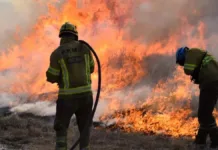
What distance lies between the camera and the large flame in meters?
10.7

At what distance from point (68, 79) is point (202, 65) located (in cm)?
268

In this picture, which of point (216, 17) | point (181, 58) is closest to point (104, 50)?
point (216, 17)

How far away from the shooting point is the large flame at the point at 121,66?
35.0 feet

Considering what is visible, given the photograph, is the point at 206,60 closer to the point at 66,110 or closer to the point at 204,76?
the point at 204,76

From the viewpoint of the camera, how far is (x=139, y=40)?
15547mm

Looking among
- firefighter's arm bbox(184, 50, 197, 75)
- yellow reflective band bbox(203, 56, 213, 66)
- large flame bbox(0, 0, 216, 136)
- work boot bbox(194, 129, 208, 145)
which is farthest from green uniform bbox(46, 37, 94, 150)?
large flame bbox(0, 0, 216, 136)

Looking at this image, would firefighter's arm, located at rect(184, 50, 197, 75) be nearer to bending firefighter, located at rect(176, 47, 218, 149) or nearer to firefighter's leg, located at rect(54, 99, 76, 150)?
bending firefighter, located at rect(176, 47, 218, 149)

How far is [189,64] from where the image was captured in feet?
20.4

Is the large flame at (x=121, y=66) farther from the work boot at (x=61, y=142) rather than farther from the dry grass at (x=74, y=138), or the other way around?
the work boot at (x=61, y=142)

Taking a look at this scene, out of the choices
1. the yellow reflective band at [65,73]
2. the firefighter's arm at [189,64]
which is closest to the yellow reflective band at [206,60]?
the firefighter's arm at [189,64]

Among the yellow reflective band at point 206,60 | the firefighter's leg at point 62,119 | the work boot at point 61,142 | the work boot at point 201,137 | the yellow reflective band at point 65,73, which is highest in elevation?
the yellow reflective band at point 206,60

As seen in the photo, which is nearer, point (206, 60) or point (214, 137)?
point (206, 60)

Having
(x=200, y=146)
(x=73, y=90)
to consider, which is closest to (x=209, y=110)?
(x=200, y=146)

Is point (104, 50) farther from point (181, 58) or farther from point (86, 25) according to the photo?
point (181, 58)
